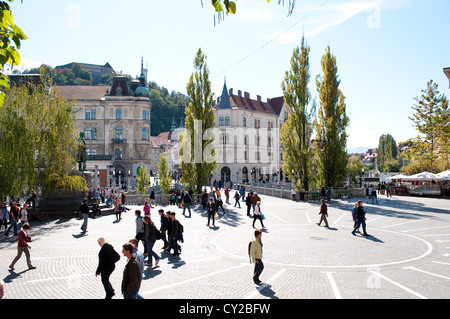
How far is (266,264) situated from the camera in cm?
1039

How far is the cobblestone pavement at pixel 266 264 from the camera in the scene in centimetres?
802

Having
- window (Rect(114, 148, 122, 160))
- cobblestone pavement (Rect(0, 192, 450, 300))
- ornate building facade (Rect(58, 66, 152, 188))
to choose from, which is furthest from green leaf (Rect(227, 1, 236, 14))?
window (Rect(114, 148, 122, 160))

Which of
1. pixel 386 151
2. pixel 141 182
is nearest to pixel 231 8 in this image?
pixel 141 182

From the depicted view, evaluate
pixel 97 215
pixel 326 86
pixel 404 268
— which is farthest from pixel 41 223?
pixel 326 86

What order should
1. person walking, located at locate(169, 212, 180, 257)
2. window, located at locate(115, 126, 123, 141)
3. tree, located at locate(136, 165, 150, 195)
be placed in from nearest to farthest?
person walking, located at locate(169, 212, 180, 257) → tree, located at locate(136, 165, 150, 195) → window, located at locate(115, 126, 123, 141)

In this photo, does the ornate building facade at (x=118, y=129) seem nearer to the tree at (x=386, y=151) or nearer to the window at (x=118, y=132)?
the window at (x=118, y=132)

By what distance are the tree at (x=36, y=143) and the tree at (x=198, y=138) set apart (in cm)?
1052

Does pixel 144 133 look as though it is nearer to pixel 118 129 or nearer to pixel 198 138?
pixel 118 129

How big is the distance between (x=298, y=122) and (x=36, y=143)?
2370cm

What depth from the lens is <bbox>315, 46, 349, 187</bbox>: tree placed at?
115 ft

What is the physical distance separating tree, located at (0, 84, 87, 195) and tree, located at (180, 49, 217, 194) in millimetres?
10515

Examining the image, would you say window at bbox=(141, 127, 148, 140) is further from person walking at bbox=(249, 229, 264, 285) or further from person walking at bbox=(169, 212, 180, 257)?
person walking at bbox=(249, 229, 264, 285)

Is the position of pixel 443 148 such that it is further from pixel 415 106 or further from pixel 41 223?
pixel 41 223

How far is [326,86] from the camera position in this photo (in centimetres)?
3550
